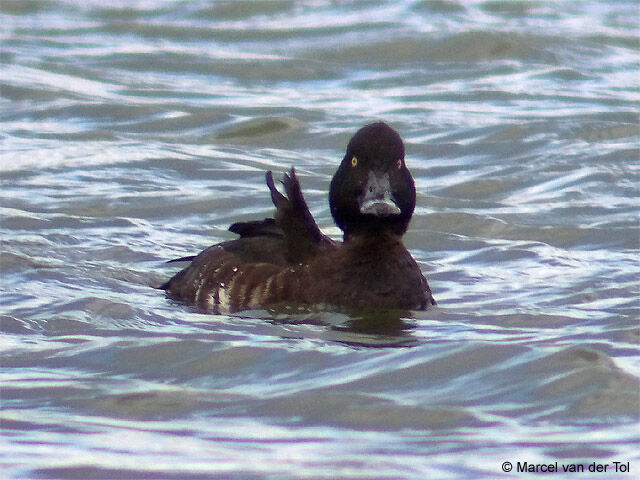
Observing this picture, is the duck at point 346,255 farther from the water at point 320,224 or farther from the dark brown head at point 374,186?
the water at point 320,224

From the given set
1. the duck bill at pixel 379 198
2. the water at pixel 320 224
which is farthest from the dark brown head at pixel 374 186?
the water at pixel 320 224

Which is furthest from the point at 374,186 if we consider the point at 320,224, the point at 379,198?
the point at 320,224

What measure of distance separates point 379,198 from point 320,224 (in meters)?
3.49

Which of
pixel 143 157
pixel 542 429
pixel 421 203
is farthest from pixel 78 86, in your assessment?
pixel 542 429

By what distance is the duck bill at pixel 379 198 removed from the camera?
26.8 ft

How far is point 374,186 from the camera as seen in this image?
821cm

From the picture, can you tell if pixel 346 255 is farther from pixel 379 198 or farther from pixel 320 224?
pixel 320 224

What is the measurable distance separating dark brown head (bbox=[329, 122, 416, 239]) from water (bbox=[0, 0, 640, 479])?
0.61 meters

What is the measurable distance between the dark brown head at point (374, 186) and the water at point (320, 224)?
61cm

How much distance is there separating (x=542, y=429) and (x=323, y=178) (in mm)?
7023

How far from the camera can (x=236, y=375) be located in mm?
7293

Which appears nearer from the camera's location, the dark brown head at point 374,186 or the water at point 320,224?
the water at point 320,224

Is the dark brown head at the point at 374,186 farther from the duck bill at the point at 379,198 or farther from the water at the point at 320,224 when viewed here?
the water at the point at 320,224

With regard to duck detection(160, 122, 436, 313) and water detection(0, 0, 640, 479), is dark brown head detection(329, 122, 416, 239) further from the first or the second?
water detection(0, 0, 640, 479)
